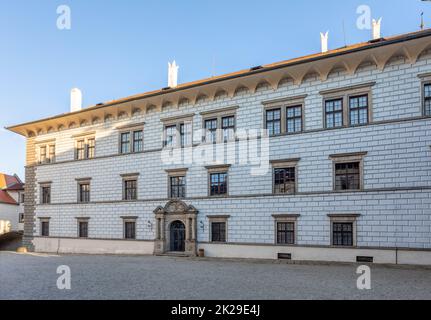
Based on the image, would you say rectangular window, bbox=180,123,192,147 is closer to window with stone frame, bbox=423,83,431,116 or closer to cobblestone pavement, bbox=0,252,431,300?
cobblestone pavement, bbox=0,252,431,300

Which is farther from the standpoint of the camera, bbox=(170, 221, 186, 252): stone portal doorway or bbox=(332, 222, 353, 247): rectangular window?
bbox=(170, 221, 186, 252): stone portal doorway

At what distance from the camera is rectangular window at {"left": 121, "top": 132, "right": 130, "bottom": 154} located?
27.9m

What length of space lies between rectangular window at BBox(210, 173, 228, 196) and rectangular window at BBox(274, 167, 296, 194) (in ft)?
10.2

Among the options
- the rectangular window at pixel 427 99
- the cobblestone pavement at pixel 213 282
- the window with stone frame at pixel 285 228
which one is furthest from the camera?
the window with stone frame at pixel 285 228

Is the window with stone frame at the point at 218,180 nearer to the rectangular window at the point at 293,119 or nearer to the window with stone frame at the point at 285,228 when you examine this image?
the window with stone frame at the point at 285,228

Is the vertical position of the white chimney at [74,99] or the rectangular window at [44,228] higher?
the white chimney at [74,99]

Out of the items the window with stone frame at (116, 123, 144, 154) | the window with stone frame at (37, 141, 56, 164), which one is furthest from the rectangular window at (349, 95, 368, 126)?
the window with stone frame at (37, 141, 56, 164)

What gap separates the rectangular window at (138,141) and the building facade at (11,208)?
33.8 metres

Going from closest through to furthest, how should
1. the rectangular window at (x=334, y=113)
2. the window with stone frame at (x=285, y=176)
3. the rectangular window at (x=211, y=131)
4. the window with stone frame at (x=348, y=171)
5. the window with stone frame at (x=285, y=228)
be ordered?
the window with stone frame at (x=348, y=171)
the rectangular window at (x=334, y=113)
the window with stone frame at (x=285, y=228)
the window with stone frame at (x=285, y=176)
the rectangular window at (x=211, y=131)

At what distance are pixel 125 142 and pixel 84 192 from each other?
519cm

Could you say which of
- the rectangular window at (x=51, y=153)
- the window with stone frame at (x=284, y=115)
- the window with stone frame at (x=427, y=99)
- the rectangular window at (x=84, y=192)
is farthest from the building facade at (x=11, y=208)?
the window with stone frame at (x=427, y=99)

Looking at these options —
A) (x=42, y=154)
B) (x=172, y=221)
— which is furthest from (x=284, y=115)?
→ (x=42, y=154)

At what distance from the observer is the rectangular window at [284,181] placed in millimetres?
21530
